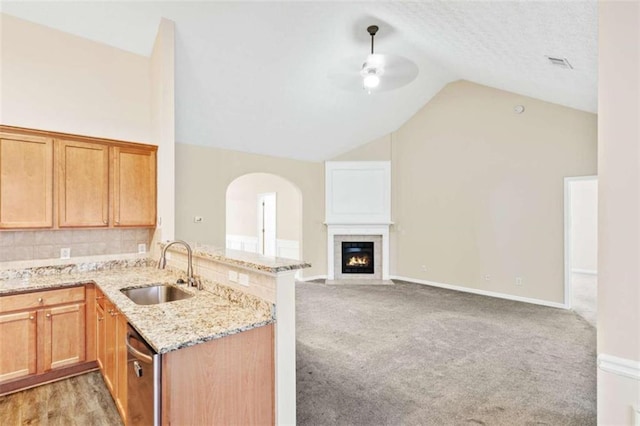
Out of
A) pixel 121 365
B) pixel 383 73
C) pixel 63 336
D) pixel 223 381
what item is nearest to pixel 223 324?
pixel 223 381

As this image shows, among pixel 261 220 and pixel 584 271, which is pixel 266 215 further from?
pixel 584 271

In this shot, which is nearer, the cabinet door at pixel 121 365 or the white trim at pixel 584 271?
the cabinet door at pixel 121 365

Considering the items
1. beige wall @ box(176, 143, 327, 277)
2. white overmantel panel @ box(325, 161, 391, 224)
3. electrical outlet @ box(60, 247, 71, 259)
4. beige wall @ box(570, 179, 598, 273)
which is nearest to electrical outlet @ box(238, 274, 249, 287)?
electrical outlet @ box(60, 247, 71, 259)

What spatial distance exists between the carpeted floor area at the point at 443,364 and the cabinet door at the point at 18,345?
2.30 m

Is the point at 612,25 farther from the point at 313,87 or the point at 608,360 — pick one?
the point at 313,87

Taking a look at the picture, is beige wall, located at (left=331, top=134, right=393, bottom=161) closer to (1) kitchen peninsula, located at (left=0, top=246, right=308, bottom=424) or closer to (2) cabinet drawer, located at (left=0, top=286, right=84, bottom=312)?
(1) kitchen peninsula, located at (left=0, top=246, right=308, bottom=424)

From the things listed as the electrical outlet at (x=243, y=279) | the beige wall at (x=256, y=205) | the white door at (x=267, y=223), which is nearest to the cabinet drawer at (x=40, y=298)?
the electrical outlet at (x=243, y=279)

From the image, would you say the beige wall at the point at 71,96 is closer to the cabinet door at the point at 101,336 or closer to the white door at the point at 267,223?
the cabinet door at the point at 101,336

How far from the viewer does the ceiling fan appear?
3816 millimetres

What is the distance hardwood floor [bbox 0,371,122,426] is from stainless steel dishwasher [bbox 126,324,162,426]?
634 mm

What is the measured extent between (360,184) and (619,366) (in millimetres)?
6241

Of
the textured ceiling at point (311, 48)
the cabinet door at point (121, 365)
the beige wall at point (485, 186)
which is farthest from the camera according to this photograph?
the beige wall at point (485, 186)

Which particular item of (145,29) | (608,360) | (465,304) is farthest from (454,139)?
(608,360)

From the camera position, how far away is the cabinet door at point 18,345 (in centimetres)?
261
